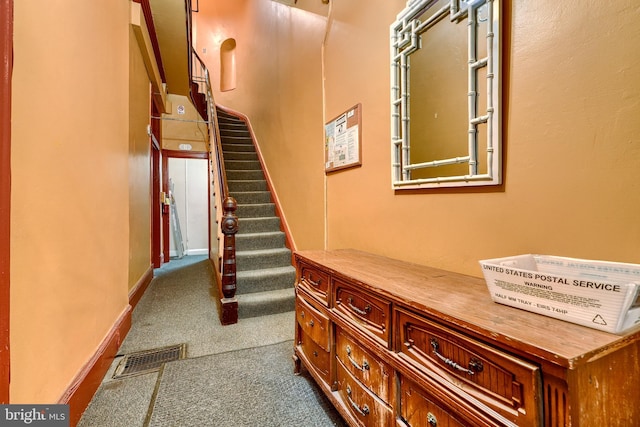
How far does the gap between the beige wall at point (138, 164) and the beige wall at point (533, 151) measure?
184 centimetres

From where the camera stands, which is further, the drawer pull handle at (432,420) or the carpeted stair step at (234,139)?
the carpeted stair step at (234,139)

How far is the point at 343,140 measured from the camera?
2047 millimetres

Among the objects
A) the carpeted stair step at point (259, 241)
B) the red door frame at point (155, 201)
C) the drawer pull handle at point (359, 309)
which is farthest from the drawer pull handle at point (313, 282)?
the red door frame at point (155, 201)

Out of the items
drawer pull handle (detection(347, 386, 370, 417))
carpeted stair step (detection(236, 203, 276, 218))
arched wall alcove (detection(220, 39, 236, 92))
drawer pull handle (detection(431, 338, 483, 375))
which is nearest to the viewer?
drawer pull handle (detection(431, 338, 483, 375))

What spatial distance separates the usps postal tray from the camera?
0.53 m

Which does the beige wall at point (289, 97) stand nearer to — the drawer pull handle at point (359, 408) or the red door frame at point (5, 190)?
the drawer pull handle at point (359, 408)

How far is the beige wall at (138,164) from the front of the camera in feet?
8.00

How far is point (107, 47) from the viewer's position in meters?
1.76

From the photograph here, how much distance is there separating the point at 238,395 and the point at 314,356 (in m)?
0.44

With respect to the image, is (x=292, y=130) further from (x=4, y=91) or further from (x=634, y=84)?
(x=634, y=84)

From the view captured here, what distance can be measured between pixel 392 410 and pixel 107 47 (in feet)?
8.19

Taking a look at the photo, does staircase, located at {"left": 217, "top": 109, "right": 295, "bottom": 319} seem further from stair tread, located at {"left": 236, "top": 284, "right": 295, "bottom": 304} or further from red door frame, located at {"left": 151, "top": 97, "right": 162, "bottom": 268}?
red door frame, located at {"left": 151, "top": 97, "right": 162, "bottom": 268}

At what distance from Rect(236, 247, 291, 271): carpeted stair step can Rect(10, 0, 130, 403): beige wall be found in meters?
1.11
